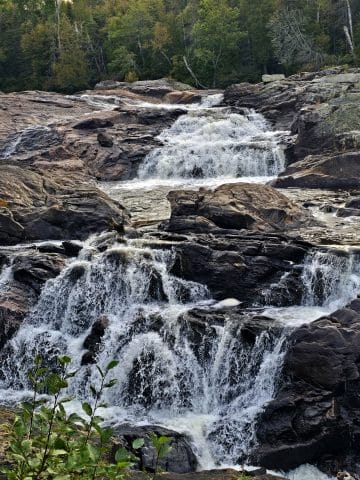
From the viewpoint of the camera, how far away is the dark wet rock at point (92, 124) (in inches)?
1334

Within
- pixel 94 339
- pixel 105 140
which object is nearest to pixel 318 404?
pixel 94 339

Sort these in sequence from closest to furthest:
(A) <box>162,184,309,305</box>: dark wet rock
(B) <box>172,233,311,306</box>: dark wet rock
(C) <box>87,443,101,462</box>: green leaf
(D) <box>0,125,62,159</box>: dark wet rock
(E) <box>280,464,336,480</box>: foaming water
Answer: (C) <box>87,443,101,462</box>: green leaf < (E) <box>280,464,336,480</box>: foaming water < (B) <box>172,233,311,306</box>: dark wet rock < (A) <box>162,184,309,305</box>: dark wet rock < (D) <box>0,125,62,159</box>: dark wet rock

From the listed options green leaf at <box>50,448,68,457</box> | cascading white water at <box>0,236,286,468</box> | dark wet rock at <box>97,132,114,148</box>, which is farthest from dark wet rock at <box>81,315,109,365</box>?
dark wet rock at <box>97,132,114,148</box>

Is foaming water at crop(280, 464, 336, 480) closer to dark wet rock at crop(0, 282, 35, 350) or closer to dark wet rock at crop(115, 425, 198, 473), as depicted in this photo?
dark wet rock at crop(115, 425, 198, 473)

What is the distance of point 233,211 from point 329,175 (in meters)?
8.86

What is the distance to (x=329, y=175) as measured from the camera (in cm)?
2433

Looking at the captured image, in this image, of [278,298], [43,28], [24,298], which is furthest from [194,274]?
[43,28]

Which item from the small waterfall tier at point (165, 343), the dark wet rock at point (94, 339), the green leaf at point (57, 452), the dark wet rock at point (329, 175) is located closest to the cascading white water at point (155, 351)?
the small waterfall tier at point (165, 343)

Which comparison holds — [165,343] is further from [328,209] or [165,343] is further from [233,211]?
[328,209]

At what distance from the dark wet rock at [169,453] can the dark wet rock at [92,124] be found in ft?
84.7

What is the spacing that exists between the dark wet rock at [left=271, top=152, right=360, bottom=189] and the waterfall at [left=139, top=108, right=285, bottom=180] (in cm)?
269

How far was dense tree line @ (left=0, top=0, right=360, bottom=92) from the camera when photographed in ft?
166

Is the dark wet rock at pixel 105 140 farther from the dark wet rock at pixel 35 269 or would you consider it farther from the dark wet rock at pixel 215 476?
the dark wet rock at pixel 215 476

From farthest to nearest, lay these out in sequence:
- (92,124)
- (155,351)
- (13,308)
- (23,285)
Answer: (92,124), (23,285), (13,308), (155,351)
